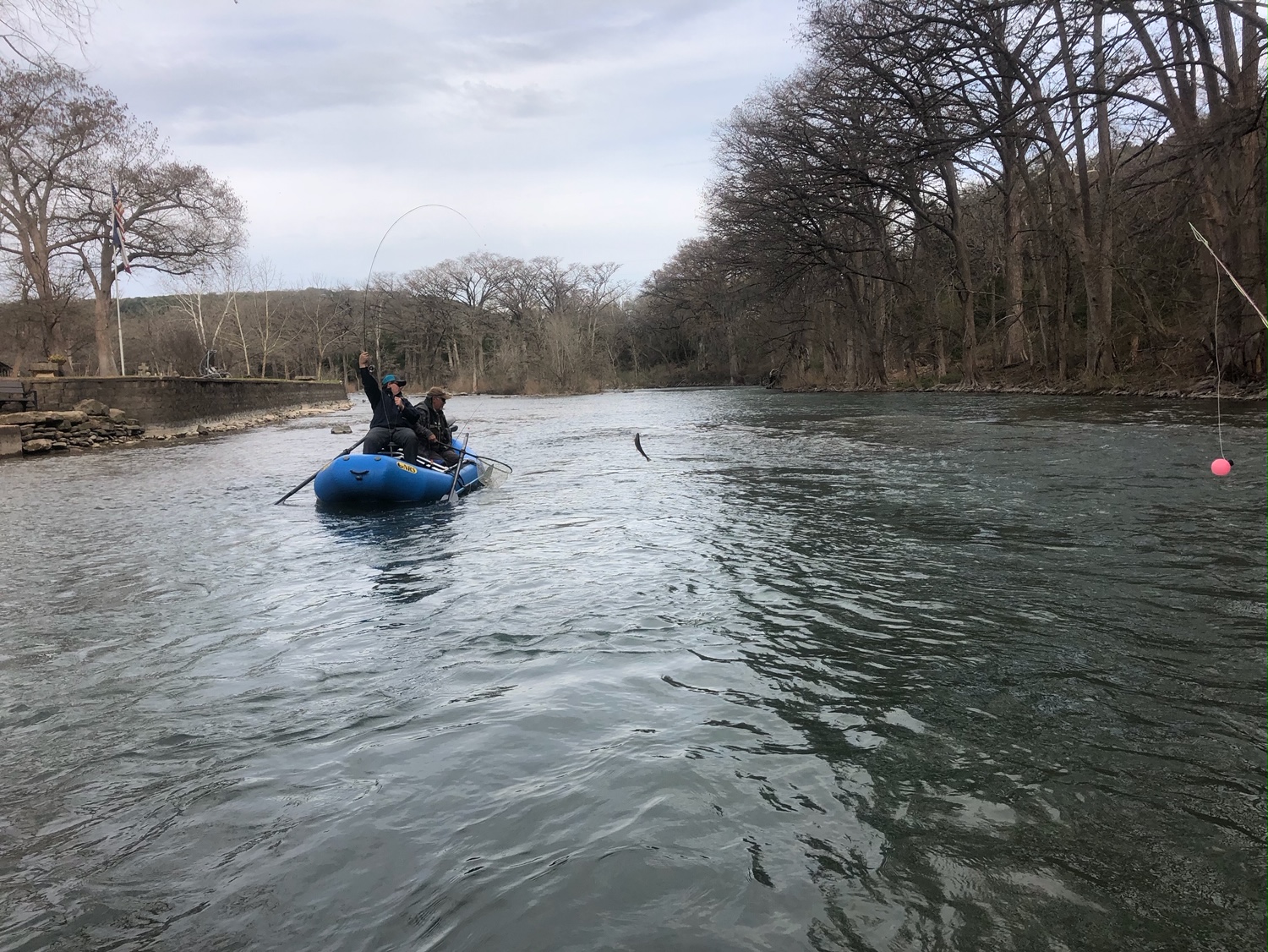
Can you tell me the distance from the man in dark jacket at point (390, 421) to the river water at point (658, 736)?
110 inches

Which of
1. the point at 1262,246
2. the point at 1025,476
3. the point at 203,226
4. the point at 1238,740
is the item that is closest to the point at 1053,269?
the point at 1262,246

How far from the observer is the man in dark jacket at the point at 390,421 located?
11.6m

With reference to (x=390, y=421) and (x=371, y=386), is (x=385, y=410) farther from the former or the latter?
(x=371, y=386)

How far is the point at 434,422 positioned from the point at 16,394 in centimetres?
1636

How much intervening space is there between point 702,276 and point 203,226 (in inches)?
1442

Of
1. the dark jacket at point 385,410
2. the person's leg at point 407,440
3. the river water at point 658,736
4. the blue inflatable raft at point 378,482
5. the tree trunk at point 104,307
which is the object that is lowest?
the river water at point 658,736

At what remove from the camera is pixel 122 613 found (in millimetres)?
6375

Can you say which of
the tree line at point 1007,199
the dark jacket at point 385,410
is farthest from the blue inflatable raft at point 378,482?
the tree line at point 1007,199

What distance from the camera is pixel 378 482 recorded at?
10977mm

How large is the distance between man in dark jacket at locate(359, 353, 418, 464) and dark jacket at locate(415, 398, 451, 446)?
1.25ft

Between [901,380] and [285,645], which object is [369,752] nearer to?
[285,645]

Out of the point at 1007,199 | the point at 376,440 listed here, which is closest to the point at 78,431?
the point at 376,440

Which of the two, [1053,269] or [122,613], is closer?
[122,613]

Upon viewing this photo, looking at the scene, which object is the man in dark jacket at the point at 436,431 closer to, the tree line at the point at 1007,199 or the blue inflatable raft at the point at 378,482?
the blue inflatable raft at the point at 378,482
